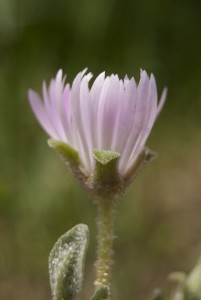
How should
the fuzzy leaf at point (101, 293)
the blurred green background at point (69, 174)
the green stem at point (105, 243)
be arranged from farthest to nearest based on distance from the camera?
the blurred green background at point (69, 174), the green stem at point (105, 243), the fuzzy leaf at point (101, 293)

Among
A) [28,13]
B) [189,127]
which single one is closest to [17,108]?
[28,13]

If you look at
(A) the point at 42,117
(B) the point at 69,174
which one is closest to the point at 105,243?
(A) the point at 42,117

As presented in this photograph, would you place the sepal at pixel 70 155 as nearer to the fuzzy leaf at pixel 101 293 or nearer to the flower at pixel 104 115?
the flower at pixel 104 115

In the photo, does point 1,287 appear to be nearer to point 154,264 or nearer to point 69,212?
point 69,212

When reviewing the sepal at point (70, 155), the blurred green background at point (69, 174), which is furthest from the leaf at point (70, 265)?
the blurred green background at point (69, 174)

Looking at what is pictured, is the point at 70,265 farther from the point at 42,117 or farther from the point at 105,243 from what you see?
the point at 42,117

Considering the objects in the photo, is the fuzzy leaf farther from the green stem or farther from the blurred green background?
the blurred green background

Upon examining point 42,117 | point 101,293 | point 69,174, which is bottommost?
point 101,293
